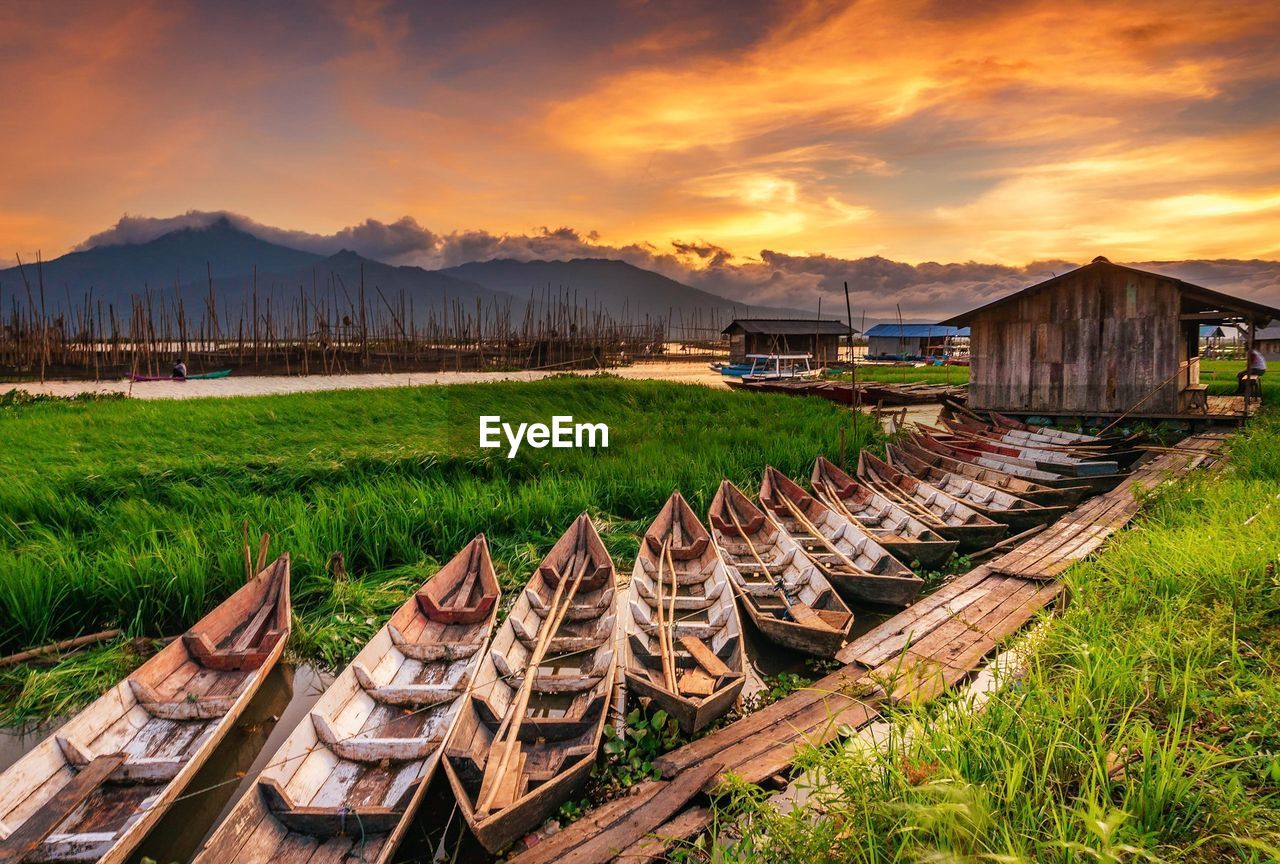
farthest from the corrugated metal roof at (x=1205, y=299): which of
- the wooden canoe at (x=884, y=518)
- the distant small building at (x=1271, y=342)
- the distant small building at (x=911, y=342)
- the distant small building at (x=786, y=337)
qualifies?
the distant small building at (x=1271, y=342)

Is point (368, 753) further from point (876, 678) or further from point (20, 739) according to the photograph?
point (876, 678)

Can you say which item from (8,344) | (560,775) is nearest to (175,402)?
(560,775)

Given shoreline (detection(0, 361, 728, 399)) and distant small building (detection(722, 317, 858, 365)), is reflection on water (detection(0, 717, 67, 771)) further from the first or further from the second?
distant small building (detection(722, 317, 858, 365))

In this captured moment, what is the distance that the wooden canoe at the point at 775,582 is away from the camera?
17.7ft

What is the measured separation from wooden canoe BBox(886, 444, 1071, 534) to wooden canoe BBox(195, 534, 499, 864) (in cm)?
716

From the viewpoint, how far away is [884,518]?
8.95 m

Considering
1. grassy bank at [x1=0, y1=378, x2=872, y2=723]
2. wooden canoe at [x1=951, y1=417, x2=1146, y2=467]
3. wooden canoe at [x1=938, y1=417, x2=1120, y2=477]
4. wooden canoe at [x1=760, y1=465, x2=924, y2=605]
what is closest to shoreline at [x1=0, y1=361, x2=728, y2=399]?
grassy bank at [x1=0, y1=378, x2=872, y2=723]

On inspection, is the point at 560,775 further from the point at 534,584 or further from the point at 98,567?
the point at 98,567

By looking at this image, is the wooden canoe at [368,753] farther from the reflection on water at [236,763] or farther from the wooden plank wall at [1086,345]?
the wooden plank wall at [1086,345]

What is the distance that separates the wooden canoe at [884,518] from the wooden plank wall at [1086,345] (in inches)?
372

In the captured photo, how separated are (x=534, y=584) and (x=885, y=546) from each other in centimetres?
421

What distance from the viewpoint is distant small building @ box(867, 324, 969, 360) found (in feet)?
179

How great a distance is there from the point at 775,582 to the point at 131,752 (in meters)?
5.30

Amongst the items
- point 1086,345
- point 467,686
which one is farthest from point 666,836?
point 1086,345
